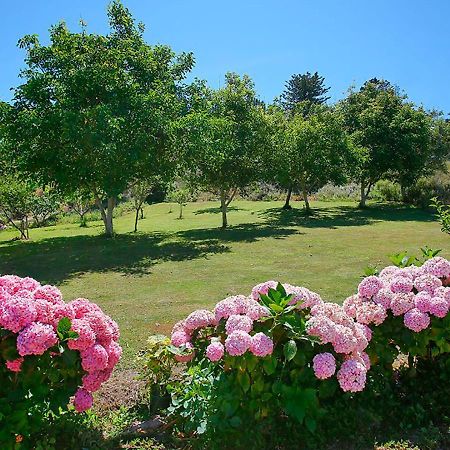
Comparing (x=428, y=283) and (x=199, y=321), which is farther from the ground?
(x=428, y=283)

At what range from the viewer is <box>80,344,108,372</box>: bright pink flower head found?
273 cm

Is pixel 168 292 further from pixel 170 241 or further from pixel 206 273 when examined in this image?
pixel 170 241

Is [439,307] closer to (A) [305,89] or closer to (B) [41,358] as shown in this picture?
(B) [41,358]

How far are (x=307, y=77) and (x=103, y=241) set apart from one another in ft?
168

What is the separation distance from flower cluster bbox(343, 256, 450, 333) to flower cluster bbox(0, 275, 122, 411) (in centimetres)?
170

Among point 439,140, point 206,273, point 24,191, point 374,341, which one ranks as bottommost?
point 206,273

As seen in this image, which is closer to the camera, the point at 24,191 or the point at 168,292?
the point at 168,292

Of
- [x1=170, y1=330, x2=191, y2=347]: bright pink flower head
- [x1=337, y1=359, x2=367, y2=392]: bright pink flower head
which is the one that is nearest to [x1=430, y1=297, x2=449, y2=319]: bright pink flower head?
[x1=337, y1=359, x2=367, y2=392]: bright pink flower head

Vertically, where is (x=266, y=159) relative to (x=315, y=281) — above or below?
above

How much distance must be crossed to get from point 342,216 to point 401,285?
73.8ft

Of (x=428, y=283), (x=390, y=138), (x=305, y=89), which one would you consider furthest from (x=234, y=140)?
(x=305, y=89)

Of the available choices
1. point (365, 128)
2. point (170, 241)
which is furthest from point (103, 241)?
point (365, 128)

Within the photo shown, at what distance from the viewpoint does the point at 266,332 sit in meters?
2.86

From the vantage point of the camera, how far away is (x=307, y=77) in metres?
61.8
